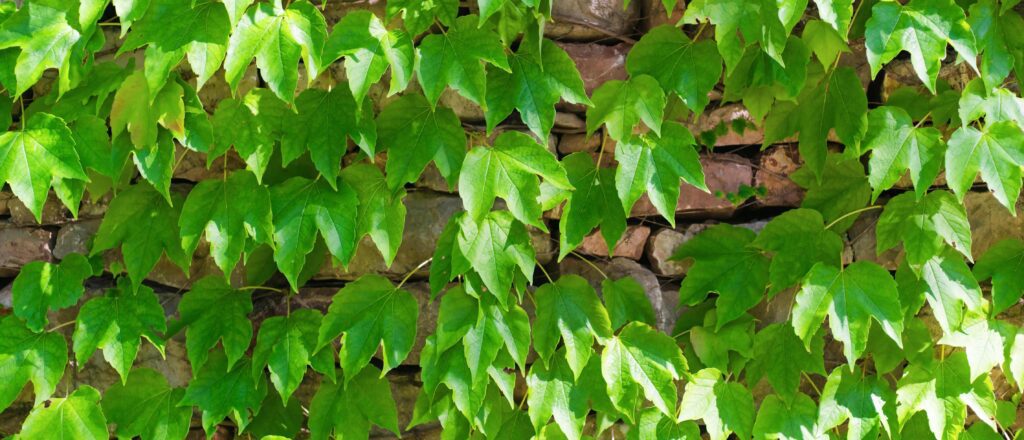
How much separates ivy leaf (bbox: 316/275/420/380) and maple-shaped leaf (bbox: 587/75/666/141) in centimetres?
50

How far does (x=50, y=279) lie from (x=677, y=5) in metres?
1.34

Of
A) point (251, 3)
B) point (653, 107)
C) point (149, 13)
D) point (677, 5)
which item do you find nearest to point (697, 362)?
point (653, 107)

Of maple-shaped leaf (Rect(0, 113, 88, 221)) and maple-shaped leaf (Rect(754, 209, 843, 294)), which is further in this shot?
maple-shaped leaf (Rect(754, 209, 843, 294))

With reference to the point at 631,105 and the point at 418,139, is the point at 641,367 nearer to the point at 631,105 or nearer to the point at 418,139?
the point at 631,105

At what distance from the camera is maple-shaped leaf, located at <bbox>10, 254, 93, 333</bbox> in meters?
1.81

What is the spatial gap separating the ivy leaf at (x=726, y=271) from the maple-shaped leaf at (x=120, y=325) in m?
1.03

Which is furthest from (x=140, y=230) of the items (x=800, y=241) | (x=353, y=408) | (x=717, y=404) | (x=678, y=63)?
(x=800, y=241)

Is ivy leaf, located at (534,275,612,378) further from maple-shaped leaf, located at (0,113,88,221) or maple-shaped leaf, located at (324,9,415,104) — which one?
maple-shaped leaf, located at (0,113,88,221)

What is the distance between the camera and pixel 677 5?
193 cm

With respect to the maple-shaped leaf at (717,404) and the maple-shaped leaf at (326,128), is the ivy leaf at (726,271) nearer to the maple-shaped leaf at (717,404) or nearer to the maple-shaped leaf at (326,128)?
the maple-shaped leaf at (717,404)

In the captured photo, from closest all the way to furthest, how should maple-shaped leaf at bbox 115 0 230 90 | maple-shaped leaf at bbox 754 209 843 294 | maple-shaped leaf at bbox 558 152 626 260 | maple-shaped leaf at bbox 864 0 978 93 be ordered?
maple-shaped leaf at bbox 115 0 230 90, maple-shaped leaf at bbox 864 0 978 93, maple-shaped leaf at bbox 558 152 626 260, maple-shaped leaf at bbox 754 209 843 294

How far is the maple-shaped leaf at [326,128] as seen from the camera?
1.69 m

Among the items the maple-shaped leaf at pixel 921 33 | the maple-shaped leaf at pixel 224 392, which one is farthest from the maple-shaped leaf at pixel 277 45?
the maple-shaped leaf at pixel 921 33

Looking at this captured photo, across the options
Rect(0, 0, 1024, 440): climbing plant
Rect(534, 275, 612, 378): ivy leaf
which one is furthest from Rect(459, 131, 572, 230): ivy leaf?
Rect(534, 275, 612, 378): ivy leaf
